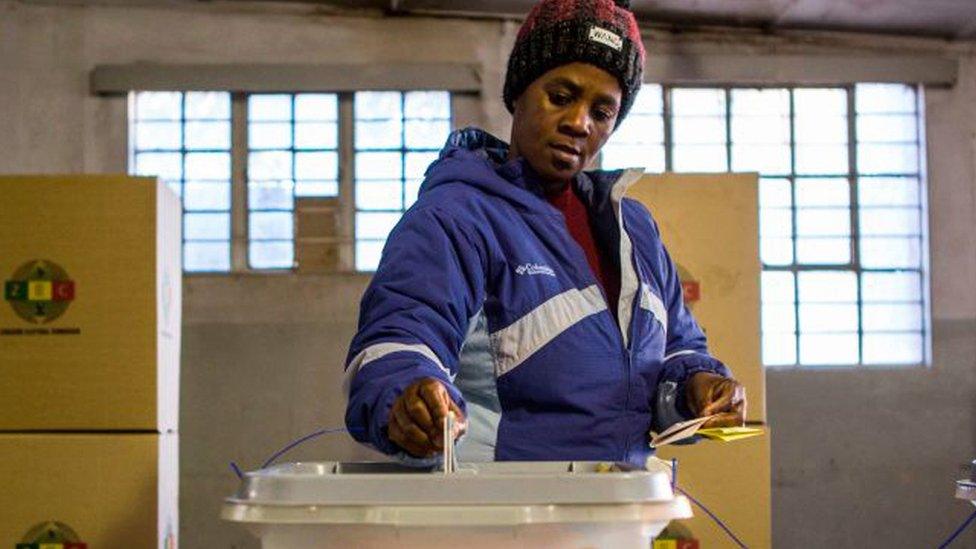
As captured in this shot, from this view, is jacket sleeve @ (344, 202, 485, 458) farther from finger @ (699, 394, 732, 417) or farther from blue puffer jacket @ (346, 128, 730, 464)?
finger @ (699, 394, 732, 417)

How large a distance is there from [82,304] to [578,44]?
1842 millimetres

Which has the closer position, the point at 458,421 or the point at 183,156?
the point at 458,421

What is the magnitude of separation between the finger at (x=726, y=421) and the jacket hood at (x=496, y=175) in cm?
29

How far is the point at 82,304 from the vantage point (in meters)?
3.31

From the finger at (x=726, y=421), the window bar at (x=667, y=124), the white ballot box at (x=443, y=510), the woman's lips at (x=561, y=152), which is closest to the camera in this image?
the white ballot box at (x=443, y=510)

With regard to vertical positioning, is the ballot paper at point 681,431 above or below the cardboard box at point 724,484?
above

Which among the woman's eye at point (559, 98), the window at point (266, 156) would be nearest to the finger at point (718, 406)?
the woman's eye at point (559, 98)

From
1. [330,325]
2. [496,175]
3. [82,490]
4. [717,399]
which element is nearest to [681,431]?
[717,399]

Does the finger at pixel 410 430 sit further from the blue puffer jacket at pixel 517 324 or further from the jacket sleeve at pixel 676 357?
the jacket sleeve at pixel 676 357

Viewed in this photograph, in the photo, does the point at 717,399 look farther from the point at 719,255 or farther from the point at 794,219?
the point at 794,219

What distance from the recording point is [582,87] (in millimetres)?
1771

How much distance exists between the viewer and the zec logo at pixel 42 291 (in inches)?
131

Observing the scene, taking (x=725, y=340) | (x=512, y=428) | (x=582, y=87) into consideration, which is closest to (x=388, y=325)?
(x=512, y=428)

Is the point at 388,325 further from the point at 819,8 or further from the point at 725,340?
the point at 819,8
